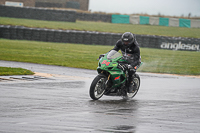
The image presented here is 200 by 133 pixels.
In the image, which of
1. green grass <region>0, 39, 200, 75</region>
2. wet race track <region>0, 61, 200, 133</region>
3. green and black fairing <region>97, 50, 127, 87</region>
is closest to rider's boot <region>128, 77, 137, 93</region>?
wet race track <region>0, 61, 200, 133</region>

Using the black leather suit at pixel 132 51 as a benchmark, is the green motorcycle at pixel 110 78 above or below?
below

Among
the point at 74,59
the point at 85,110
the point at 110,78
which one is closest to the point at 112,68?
the point at 110,78

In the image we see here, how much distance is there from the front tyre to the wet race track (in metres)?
0.21

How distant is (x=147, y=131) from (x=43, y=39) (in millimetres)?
28247

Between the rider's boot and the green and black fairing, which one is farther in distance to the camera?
the rider's boot

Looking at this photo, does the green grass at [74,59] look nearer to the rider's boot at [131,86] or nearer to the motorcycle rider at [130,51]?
the rider's boot at [131,86]

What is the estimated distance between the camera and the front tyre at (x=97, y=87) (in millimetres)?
9930

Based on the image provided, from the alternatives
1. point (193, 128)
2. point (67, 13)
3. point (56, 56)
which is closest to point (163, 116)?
point (193, 128)

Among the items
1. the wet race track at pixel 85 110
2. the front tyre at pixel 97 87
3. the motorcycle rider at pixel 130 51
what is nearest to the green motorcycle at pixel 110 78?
the front tyre at pixel 97 87

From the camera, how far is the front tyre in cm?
993

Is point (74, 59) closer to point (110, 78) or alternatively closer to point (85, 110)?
point (110, 78)

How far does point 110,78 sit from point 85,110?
230cm

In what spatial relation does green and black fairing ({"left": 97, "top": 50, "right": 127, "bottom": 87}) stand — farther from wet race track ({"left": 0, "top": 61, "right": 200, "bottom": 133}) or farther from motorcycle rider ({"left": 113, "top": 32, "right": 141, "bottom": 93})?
wet race track ({"left": 0, "top": 61, "right": 200, "bottom": 133})

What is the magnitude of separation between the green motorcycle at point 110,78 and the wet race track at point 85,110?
24cm
